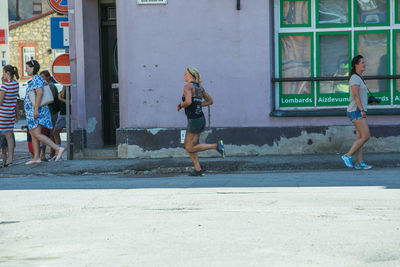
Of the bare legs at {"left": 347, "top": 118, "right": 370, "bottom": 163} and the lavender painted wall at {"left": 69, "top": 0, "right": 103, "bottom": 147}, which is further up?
the lavender painted wall at {"left": 69, "top": 0, "right": 103, "bottom": 147}

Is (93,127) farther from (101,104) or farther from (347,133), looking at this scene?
(347,133)

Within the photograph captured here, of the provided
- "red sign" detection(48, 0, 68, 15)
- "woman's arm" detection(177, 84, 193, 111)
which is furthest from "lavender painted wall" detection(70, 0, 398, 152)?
"woman's arm" detection(177, 84, 193, 111)

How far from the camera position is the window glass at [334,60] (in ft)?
45.3

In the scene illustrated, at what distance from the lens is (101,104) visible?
1502 centimetres

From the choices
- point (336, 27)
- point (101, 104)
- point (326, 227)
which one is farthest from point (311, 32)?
point (326, 227)

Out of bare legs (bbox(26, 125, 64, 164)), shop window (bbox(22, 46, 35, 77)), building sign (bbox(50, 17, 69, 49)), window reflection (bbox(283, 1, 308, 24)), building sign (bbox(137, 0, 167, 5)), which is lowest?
bare legs (bbox(26, 125, 64, 164))

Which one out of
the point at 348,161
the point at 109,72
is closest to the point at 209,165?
the point at 348,161

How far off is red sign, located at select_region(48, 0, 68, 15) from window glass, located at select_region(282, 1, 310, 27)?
4.22m

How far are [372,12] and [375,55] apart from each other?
779 millimetres

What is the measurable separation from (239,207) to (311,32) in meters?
6.83

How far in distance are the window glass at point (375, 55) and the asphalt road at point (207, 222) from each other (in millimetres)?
3699

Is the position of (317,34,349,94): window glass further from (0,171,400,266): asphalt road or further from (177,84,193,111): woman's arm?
(177,84,193,111): woman's arm

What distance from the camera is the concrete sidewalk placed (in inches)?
472

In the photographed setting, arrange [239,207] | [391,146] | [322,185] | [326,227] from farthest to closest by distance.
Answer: [391,146], [322,185], [239,207], [326,227]
